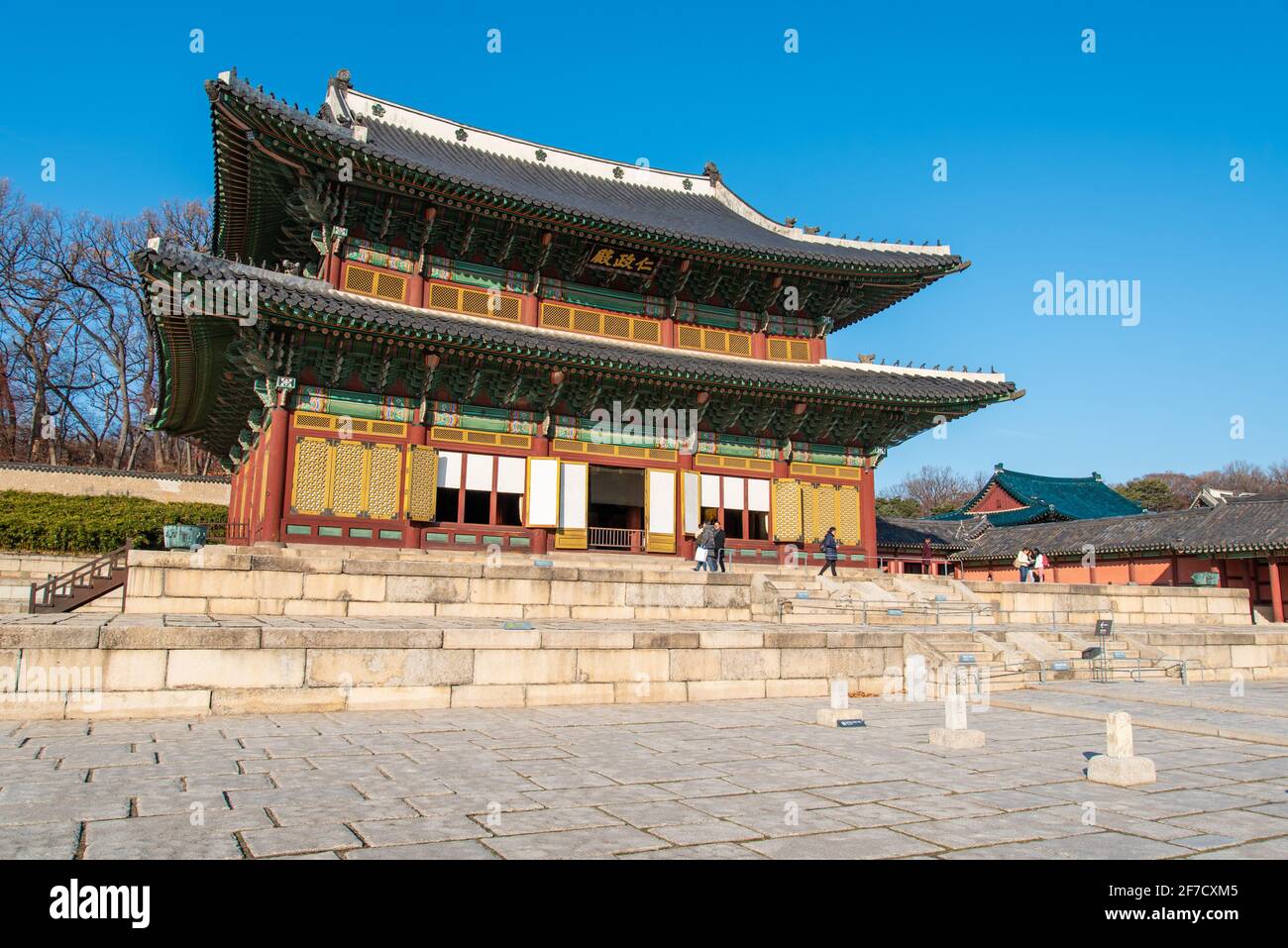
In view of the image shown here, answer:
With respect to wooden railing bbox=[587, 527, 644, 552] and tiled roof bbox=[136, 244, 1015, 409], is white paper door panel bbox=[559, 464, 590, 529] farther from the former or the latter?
tiled roof bbox=[136, 244, 1015, 409]

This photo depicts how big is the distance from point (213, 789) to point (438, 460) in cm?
1482

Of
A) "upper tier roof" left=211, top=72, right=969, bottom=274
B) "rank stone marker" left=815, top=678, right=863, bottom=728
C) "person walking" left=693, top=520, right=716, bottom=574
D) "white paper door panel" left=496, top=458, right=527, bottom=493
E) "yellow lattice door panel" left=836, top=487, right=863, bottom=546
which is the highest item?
"upper tier roof" left=211, top=72, right=969, bottom=274

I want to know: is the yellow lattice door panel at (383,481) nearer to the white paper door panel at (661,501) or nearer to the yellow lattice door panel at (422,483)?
the yellow lattice door panel at (422,483)

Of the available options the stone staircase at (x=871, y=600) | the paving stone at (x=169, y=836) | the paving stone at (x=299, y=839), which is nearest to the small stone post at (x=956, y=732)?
the paving stone at (x=299, y=839)

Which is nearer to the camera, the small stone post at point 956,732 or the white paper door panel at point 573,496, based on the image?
the small stone post at point 956,732

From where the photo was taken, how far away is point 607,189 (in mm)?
29109

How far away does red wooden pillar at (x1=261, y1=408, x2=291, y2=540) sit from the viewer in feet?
59.4

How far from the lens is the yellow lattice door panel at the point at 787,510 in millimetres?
23297

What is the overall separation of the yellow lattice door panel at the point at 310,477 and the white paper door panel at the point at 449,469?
2.57 m

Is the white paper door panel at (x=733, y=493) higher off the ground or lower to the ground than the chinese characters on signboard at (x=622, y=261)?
lower

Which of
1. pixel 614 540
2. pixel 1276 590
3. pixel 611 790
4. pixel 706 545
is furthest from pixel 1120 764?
pixel 1276 590

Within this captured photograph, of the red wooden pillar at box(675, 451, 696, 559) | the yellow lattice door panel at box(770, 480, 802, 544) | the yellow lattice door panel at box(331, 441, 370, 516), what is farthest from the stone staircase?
the yellow lattice door panel at box(331, 441, 370, 516)

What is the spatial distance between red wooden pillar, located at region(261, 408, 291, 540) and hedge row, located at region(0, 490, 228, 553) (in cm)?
1030
